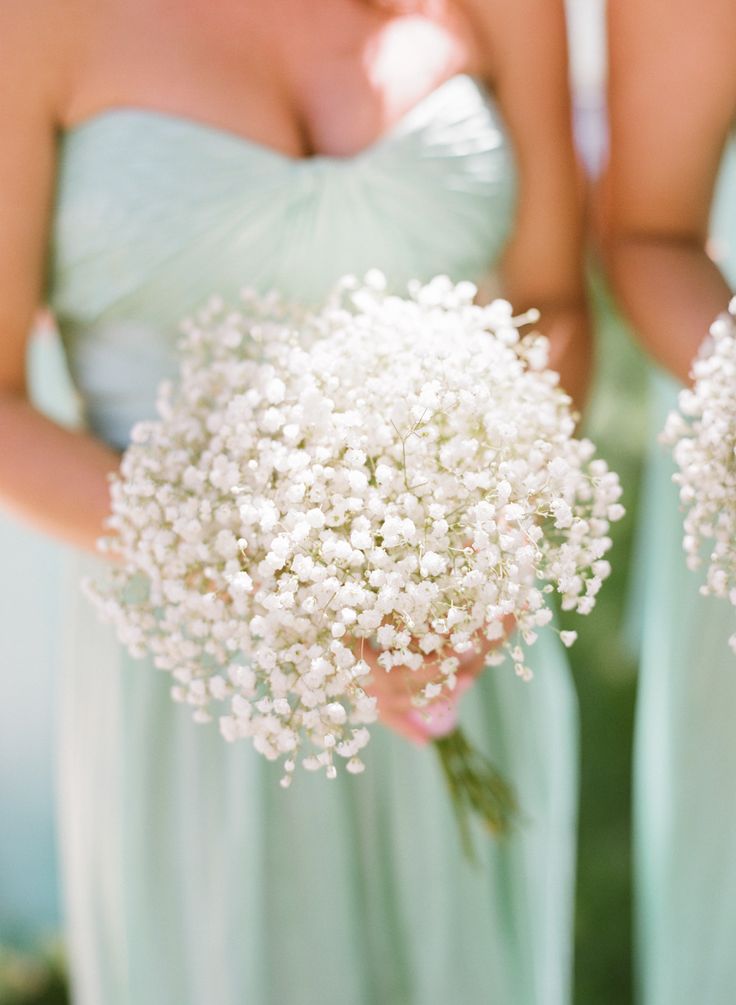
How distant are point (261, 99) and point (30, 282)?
40 centimetres

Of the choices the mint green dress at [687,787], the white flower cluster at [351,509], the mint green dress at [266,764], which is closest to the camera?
the white flower cluster at [351,509]

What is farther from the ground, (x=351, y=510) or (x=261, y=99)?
(x=261, y=99)

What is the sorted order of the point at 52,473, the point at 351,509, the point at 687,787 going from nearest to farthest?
1. the point at 351,509
2. the point at 52,473
3. the point at 687,787

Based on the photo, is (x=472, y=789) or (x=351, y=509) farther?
(x=472, y=789)

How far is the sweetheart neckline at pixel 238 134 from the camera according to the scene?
1.42 meters

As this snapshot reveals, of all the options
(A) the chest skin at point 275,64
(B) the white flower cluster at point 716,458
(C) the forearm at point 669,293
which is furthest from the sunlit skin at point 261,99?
(B) the white flower cluster at point 716,458

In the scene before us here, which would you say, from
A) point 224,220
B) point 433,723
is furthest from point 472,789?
point 224,220

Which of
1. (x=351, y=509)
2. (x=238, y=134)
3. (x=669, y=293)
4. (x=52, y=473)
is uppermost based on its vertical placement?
(x=238, y=134)

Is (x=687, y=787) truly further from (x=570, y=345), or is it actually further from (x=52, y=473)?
(x=52, y=473)

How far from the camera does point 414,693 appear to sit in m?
1.18

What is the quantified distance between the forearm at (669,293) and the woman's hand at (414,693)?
1.35ft

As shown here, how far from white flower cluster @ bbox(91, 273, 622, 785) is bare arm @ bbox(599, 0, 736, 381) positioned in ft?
1.36

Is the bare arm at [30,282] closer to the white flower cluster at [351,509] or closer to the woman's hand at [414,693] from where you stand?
the white flower cluster at [351,509]

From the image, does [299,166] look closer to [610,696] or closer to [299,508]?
[299,508]
